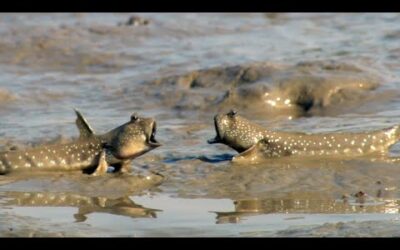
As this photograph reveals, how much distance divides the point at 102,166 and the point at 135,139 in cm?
29

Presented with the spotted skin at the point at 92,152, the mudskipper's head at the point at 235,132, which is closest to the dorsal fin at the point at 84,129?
the spotted skin at the point at 92,152

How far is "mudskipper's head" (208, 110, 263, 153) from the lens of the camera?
25.4 feet

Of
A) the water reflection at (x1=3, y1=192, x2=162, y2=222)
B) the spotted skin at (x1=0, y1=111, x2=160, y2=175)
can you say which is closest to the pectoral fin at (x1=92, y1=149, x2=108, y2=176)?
the spotted skin at (x1=0, y1=111, x2=160, y2=175)

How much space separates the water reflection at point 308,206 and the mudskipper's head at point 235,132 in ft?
3.19

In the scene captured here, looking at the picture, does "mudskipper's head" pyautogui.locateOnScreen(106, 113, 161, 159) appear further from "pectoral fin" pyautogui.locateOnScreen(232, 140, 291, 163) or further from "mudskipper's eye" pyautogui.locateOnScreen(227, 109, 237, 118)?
"pectoral fin" pyautogui.locateOnScreen(232, 140, 291, 163)

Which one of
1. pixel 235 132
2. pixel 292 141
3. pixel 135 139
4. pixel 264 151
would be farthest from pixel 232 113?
pixel 135 139

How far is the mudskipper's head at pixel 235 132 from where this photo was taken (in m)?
7.74

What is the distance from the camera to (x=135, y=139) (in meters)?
7.48

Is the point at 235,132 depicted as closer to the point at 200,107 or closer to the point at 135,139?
the point at 135,139

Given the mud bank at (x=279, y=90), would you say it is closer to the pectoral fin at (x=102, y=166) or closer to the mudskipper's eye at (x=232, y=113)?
the mudskipper's eye at (x=232, y=113)

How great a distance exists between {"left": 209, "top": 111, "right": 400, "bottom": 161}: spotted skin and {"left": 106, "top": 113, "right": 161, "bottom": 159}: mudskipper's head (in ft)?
1.66

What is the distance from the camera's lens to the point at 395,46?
472 inches

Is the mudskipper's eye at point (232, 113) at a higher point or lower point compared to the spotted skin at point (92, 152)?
higher
